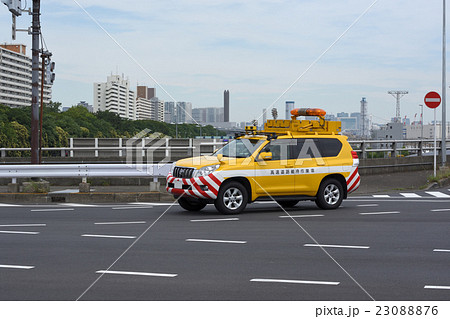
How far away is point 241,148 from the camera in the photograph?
49.9 feet

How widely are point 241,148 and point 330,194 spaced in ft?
8.32

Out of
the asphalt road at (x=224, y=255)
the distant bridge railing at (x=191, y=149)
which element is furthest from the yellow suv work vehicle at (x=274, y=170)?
the distant bridge railing at (x=191, y=149)

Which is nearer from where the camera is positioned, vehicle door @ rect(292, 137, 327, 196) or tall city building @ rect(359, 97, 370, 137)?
vehicle door @ rect(292, 137, 327, 196)

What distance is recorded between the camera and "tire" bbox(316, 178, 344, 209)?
1563 centimetres

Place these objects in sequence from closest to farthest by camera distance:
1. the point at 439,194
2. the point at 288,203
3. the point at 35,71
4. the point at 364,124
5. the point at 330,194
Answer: the point at 330,194
the point at 288,203
the point at 35,71
the point at 439,194
the point at 364,124

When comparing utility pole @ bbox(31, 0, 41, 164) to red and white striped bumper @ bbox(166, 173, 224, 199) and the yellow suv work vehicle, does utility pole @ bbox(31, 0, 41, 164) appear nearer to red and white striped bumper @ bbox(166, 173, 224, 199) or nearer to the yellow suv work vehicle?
the yellow suv work vehicle

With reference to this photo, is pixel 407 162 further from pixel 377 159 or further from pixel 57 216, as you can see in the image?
pixel 57 216

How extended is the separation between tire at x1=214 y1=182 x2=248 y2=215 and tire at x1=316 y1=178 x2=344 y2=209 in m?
2.12

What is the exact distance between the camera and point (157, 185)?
61.7 ft

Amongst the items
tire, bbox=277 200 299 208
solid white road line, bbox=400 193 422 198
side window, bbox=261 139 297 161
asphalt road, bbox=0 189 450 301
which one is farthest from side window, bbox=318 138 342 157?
solid white road line, bbox=400 193 422 198

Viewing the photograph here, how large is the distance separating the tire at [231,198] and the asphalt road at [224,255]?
337 mm

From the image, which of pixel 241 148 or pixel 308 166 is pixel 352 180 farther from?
pixel 241 148

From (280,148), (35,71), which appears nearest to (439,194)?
(280,148)
